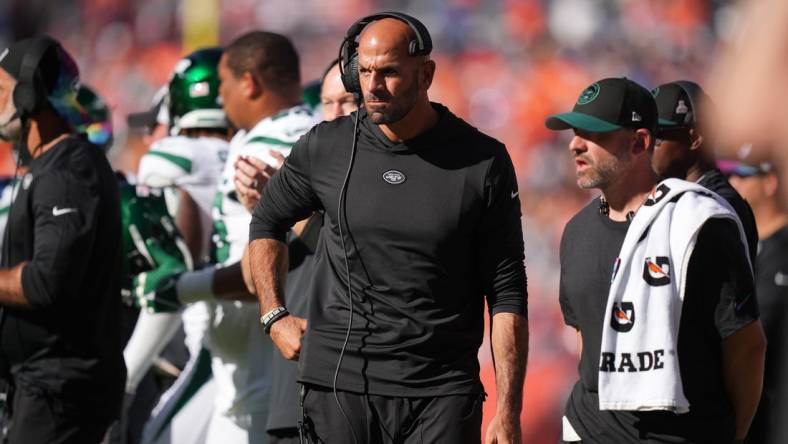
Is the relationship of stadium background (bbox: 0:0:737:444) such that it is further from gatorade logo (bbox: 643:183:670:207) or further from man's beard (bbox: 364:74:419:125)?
man's beard (bbox: 364:74:419:125)

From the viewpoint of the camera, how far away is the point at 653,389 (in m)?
3.59

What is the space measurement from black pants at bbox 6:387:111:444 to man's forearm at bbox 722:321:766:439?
2172 mm

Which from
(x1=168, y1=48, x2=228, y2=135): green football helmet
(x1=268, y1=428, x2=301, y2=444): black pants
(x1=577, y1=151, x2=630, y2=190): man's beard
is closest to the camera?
(x1=577, y1=151, x2=630, y2=190): man's beard

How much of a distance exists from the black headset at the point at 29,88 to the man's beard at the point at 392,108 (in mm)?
1513

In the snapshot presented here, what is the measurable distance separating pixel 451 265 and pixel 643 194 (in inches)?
29.2

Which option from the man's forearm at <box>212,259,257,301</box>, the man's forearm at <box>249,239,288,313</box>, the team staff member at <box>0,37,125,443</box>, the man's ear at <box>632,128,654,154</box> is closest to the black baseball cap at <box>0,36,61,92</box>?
the team staff member at <box>0,37,125,443</box>

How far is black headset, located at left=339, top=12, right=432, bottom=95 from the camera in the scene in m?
3.55

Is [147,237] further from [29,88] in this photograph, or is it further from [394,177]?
[394,177]

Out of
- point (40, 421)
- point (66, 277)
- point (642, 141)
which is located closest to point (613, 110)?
point (642, 141)

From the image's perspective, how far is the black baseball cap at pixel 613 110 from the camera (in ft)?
12.8

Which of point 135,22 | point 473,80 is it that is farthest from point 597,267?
point 135,22

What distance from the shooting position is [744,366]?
12.0 feet

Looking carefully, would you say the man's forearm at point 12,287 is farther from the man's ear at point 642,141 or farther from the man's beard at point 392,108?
the man's ear at point 642,141

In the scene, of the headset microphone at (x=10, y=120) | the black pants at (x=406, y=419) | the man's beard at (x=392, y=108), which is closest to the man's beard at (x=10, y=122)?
the headset microphone at (x=10, y=120)
